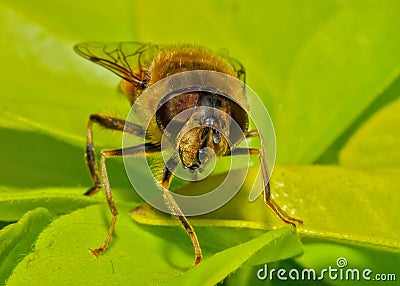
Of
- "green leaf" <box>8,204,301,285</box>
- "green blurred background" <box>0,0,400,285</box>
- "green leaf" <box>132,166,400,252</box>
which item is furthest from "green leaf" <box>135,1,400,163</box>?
"green leaf" <box>8,204,301,285</box>

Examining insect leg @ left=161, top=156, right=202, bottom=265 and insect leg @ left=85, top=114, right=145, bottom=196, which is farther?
insect leg @ left=85, top=114, right=145, bottom=196

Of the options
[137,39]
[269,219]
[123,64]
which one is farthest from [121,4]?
[269,219]

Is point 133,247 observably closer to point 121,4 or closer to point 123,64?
point 123,64

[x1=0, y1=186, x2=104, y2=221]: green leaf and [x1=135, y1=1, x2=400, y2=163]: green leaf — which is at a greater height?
[x1=135, y1=1, x2=400, y2=163]: green leaf

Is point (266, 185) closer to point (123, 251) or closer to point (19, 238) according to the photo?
point (123, 251)

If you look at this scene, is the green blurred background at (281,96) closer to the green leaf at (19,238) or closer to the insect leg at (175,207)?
the green leaf at (19,238)

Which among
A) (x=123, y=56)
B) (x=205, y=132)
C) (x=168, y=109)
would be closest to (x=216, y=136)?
(x=205, y=132)

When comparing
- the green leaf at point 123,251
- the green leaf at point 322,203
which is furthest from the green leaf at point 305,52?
the green leaf at point 123,251

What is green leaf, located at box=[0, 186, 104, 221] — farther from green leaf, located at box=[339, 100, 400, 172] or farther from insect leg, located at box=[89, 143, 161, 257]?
green leaf, located at box=[339, 100, 400, 172]
